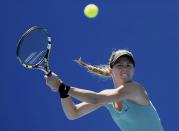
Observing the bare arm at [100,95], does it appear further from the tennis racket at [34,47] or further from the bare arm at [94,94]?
the tennis racket at [34,47]

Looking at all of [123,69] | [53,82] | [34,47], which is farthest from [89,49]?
[53,82]

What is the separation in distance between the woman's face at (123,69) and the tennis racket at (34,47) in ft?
1.63

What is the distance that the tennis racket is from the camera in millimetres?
3420

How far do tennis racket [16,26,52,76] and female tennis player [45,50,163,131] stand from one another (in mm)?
372

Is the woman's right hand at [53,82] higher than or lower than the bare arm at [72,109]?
higher

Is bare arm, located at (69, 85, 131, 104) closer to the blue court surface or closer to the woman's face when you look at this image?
the woman's face

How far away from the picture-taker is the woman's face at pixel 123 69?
3.24 metres

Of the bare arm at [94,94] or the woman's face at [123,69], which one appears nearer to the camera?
the bare arm at [94,94]

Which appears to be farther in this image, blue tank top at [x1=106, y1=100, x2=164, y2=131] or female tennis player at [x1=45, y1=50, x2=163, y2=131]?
blue tank top at [x1=106, y1=100, x2=164, y2=131]

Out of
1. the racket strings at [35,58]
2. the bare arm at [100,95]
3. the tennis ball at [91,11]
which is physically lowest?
the bare arm at [100,95]

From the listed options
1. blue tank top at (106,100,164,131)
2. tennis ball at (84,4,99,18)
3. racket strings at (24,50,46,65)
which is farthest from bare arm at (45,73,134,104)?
tennis ball at (84,4,99,18)

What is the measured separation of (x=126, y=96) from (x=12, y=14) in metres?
3.04

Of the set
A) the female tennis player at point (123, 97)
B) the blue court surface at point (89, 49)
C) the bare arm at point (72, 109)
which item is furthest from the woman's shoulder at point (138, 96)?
the blue court surface at point (89, 49)

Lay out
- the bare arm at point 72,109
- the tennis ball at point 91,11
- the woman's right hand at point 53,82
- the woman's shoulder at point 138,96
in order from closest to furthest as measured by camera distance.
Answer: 1. the woman's right hand at point 53,82
2. the woman's shoulder at point 138,96
3. the bare arm at point 72,109
4. the tennis ball at point 91,11
